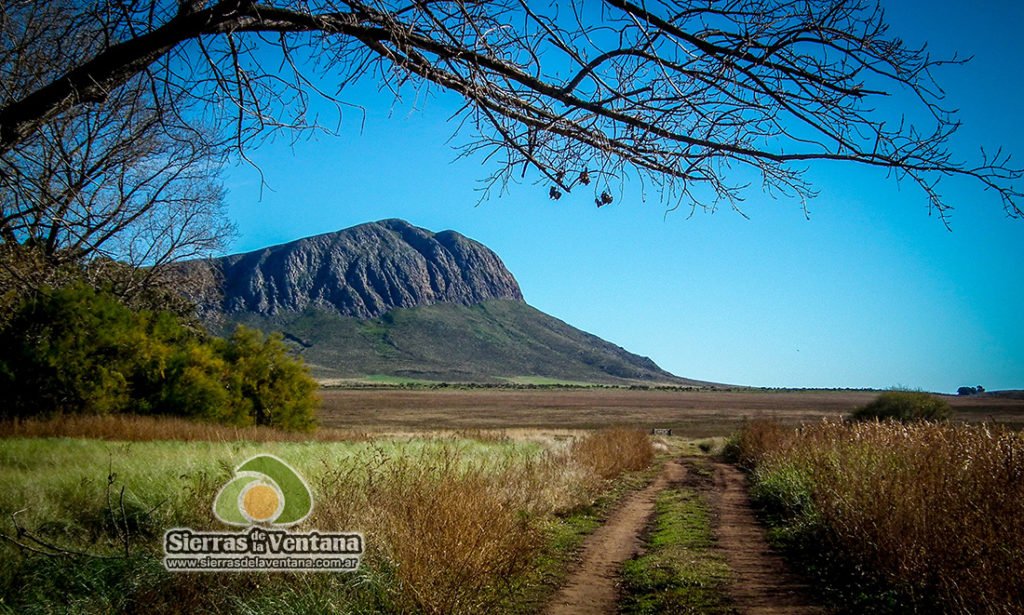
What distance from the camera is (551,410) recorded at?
84.7 metres

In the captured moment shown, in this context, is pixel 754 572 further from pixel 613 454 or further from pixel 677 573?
pixel 613 454

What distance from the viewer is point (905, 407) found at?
32.4m

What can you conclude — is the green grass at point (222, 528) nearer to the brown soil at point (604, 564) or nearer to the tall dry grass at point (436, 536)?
the tall dry grass at point (436, 536)

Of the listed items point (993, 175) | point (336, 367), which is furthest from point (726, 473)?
point (336, 367)

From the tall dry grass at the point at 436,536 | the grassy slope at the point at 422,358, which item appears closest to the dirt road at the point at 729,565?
the tall dry grass at the point at 436,536

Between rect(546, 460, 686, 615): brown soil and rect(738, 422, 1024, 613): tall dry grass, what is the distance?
2.17m

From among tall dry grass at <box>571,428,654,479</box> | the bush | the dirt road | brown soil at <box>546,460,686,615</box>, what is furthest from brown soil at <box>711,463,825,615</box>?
the bush

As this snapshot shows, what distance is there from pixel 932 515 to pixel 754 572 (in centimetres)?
183

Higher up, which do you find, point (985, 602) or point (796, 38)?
point (796, 38)

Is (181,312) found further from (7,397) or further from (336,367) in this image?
(336,367)

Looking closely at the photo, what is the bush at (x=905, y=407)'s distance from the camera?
31.1m

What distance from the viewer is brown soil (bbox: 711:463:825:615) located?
509cm

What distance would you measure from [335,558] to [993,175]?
4.73 m

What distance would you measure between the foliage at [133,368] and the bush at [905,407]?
27.7 metres
